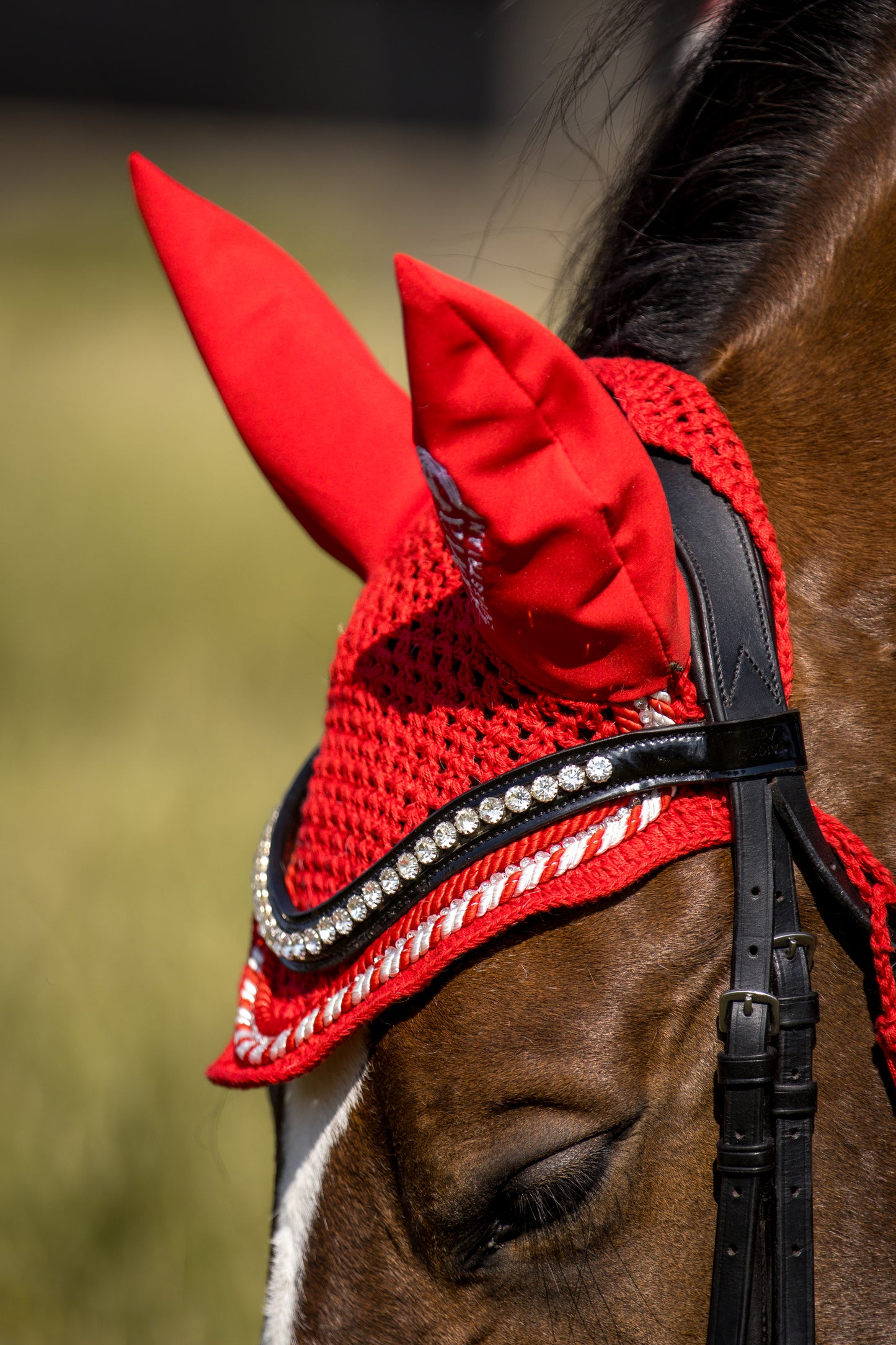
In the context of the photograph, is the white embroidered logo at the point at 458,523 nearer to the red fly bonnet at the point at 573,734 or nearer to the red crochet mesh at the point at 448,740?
the red fly bonnet at the point at 573,734

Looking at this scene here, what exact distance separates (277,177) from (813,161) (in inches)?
635

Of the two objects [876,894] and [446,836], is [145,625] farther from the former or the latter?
[876,894]

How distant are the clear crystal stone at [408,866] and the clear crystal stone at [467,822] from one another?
0.05 m

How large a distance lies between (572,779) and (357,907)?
0.22 meters

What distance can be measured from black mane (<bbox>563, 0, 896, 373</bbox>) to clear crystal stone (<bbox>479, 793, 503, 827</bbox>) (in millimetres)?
482

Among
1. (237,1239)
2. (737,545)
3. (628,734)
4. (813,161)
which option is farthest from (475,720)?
(237,1239)

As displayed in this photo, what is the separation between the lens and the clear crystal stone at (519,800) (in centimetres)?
98

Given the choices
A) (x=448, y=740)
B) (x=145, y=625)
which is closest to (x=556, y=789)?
(x=448, y=740)

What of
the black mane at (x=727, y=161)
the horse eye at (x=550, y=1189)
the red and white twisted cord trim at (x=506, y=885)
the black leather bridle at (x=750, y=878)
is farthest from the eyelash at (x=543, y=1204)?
the black mane at (x=727, y=161)

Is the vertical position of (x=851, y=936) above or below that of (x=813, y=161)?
below

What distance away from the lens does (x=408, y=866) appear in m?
1.01

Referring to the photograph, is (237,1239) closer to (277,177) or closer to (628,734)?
(628,734)


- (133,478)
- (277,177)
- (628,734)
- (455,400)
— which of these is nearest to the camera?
(455,400)

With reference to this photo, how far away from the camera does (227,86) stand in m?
16.5
